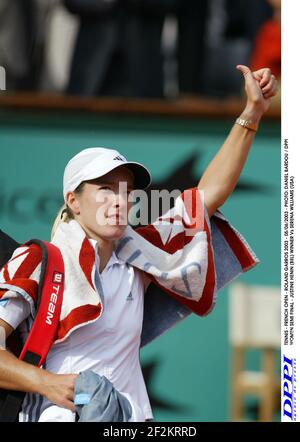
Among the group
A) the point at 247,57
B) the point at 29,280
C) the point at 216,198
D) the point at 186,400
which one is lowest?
the point at 186,400

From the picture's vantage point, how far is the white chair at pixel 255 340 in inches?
226

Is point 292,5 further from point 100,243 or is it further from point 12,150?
point 12,150

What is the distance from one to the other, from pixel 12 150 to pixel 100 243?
153cm

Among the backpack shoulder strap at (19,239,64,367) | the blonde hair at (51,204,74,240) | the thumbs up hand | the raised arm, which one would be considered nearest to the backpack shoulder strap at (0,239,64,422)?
the backpack shoulder strap at (19,239,64,367)

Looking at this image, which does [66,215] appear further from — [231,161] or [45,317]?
[231,161]

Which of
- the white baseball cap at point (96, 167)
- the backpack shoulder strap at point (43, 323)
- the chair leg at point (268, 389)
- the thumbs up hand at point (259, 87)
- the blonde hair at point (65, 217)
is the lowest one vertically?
the chair leg at point (268, 389)

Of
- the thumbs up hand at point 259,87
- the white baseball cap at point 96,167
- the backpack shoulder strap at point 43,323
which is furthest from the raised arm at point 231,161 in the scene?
the backpack shoulder strap at point 43,323

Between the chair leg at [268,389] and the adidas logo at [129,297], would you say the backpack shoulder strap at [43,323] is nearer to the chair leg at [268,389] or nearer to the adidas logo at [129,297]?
the adidas logo at [129,297]

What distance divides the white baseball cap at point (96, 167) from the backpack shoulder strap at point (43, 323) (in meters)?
0.21

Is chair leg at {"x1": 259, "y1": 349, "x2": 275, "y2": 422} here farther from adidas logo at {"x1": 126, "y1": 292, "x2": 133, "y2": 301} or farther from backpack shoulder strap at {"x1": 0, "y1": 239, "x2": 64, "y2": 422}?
backpack shoulder strap at {"x1": 0, "y1": 239, "x2": 64, "y2": 422}

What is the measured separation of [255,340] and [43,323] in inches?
101

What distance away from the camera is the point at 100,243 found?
354 centimetres

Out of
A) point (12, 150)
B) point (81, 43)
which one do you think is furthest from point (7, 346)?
point (81, 43)

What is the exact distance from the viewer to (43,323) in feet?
11.1
